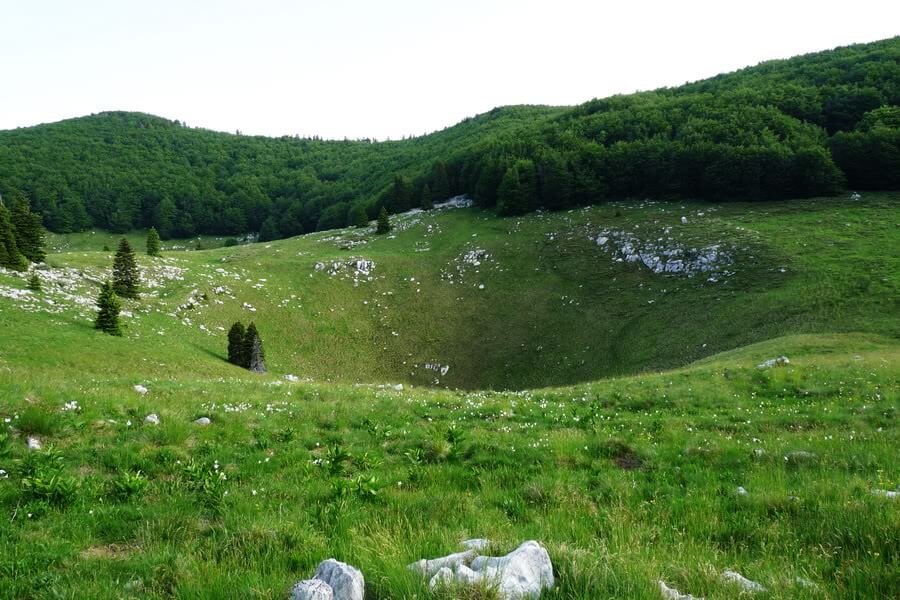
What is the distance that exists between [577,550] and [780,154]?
265ft

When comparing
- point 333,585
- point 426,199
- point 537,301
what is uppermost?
point 426,199

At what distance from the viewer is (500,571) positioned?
410cm

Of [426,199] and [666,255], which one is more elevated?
[426,199]

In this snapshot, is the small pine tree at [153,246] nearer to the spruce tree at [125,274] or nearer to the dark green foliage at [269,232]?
the spruce tree at [125,274]

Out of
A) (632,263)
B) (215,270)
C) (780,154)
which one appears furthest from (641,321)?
(215,270)

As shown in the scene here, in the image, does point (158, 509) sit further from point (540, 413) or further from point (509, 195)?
point (509, 195)

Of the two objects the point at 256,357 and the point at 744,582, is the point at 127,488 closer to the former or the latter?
the point at 744,582

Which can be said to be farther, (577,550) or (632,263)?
(632,263)

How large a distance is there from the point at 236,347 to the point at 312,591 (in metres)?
41.1

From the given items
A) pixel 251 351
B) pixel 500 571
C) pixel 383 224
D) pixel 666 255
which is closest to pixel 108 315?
pixel 251 351

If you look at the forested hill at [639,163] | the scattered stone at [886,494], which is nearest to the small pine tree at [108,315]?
the forested hill at [639,163]

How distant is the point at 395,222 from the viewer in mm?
89188

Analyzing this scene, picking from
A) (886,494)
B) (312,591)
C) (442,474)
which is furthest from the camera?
(442,474)

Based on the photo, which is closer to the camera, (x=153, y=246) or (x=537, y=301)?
(x=537, y=301)
